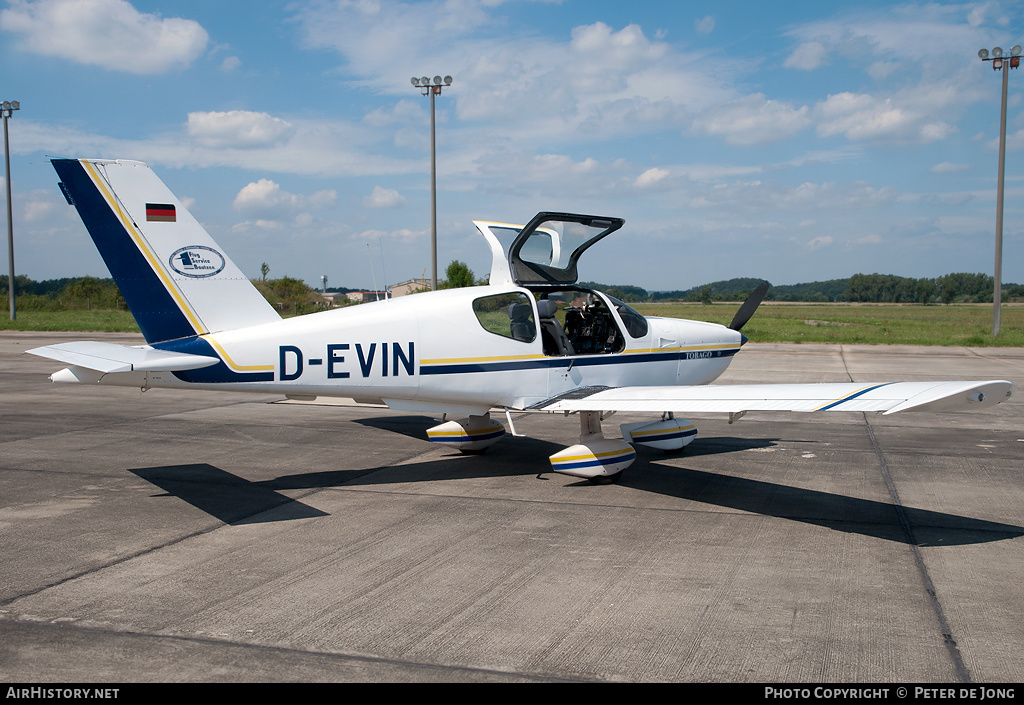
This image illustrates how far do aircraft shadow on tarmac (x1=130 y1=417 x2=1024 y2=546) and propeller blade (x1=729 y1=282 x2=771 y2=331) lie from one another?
6.38 feet

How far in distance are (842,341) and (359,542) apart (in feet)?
91.8

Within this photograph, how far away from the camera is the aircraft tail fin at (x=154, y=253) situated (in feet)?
24.2

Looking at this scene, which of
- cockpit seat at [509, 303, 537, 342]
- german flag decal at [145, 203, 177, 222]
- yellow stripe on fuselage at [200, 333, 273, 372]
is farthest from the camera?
cockpit seat at [509, 303, 537, 342]

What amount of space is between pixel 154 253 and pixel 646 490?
18.8 feet

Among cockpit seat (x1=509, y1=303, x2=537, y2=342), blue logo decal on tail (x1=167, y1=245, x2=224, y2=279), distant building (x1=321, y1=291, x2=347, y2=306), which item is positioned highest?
distant building (x1=321, y1=291, x2=347, y2=306)

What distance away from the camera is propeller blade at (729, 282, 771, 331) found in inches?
442

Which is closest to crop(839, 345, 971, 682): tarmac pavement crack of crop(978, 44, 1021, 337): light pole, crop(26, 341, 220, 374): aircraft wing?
crop(26, 341, 220, 374): aircraft wing

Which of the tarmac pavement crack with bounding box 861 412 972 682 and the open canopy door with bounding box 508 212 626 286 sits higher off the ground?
the open canopy door with bounding box 508 212 626 286

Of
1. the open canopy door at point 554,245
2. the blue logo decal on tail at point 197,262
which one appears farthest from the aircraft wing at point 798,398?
the blue logo decal on tail at point 197,262

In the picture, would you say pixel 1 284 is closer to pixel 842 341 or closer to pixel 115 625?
pixel 842 341

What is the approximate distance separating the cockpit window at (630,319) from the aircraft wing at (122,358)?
476 centimetres

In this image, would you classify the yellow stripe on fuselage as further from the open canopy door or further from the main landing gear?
the open canopy door

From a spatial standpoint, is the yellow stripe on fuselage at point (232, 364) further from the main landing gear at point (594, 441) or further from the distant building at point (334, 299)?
the distant building at point (334, 299)

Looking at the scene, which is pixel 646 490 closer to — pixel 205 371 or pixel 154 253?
pixel 205 371
